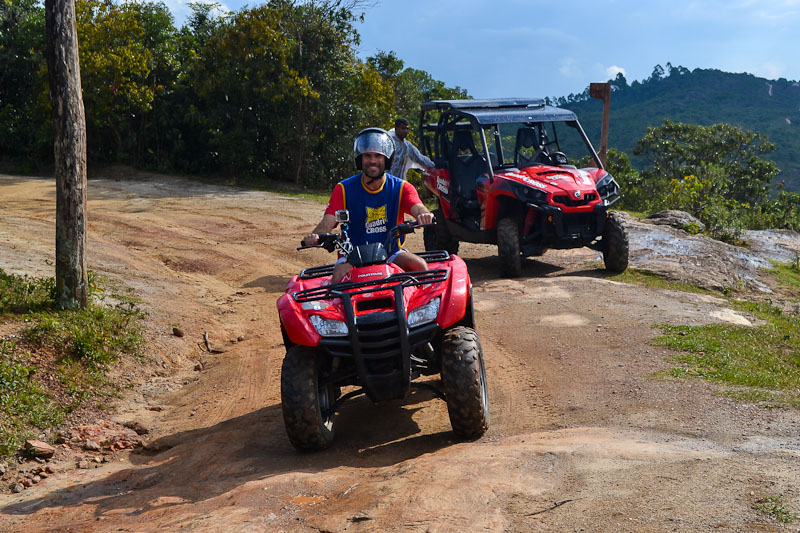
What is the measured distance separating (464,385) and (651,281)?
7.20 metres

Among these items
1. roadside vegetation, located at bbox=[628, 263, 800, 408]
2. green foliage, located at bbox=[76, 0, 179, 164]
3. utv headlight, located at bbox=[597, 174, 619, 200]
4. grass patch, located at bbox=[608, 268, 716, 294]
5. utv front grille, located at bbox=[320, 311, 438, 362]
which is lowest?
roadside vegetation, located at bbox=[628, 263, 800, 408]

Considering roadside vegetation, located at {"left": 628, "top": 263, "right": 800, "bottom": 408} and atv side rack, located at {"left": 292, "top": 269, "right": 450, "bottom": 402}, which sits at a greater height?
atv side rack, located at {"left": 292, "top": 269, "right": 450, "bottom": 402}

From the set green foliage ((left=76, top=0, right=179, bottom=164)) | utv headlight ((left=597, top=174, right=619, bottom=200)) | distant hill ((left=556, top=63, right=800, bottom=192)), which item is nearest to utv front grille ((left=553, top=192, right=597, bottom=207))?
utv headlight ((left=597, top=174, right=619, bottom=200))

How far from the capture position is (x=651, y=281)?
1186 centimetres

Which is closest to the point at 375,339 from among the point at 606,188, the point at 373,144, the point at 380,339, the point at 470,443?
the point at 380,339

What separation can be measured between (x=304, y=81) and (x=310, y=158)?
9.90ft

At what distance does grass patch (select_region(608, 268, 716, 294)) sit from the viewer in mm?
11547

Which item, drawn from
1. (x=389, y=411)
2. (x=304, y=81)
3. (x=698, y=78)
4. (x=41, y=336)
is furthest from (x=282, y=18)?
(x=698, y=78)

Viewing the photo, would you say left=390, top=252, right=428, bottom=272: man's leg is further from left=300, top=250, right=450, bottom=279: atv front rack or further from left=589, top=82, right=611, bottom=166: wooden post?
left=589, top=82, right=611, bottom=166: wooden post

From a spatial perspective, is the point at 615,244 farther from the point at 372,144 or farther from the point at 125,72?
the point at 125,72

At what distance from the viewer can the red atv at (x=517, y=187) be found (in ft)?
38.0

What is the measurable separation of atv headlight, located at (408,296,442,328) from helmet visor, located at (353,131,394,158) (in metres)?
1.30

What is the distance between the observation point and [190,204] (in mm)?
20094

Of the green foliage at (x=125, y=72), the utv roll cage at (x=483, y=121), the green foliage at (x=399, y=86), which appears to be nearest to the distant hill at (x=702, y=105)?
the green foliage at (x=399, y=86)
